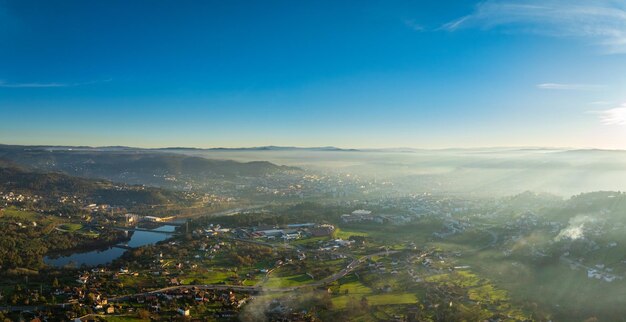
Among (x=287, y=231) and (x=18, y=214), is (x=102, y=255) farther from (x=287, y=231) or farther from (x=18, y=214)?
(x=18, y=214)

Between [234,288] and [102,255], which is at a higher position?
[234,288]

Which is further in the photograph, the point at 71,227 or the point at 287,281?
the point at 71,227

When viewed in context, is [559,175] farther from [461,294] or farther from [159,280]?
[159,280]

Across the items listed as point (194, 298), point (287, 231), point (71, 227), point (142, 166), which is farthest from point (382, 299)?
point (142, 166)

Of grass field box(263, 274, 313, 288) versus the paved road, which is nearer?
the paved road

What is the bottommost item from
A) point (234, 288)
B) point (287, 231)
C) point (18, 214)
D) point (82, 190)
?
point (287, 231)

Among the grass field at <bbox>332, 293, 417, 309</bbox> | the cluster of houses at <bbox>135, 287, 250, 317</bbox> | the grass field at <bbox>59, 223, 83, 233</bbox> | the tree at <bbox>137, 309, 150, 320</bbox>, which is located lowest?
the grass field at <bbox>332, 293, 417, 309</bbox>

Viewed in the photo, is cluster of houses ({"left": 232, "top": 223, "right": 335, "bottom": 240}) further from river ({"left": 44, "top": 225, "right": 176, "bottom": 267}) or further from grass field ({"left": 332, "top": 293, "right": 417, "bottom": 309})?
grass field ({"left": 332, "top": 293, "right": 417, "bottom": 309})

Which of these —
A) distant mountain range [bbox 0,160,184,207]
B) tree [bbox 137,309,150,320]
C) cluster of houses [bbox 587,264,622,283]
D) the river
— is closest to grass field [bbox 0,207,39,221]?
the river

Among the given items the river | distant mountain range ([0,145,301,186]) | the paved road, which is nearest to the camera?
the paved road

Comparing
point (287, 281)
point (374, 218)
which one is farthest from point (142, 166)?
point (287, 281)

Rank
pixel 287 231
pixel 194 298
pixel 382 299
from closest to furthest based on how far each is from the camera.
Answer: pixel 194 298, pixel 382 299, pixel 287 231

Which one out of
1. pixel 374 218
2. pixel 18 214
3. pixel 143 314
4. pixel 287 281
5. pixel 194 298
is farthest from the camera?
pixel 374 218
